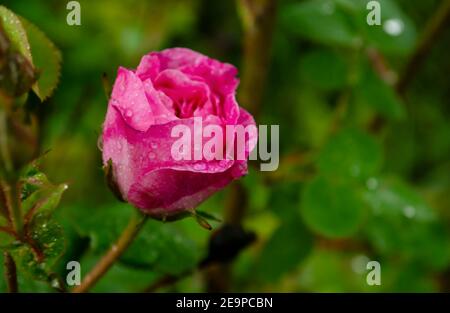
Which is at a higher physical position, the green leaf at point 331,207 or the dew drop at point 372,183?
the dew drop at point 372,183

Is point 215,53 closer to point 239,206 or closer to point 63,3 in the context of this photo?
point 63,3

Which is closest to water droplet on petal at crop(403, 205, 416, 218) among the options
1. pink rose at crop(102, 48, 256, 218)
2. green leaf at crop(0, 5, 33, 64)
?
pink rose at crop(102, 48, 256, 218)

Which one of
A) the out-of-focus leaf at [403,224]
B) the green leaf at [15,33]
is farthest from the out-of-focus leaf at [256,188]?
the green leaf at [15,33]

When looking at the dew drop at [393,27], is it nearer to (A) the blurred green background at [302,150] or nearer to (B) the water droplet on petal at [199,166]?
(A) the blurred green background at [302,150]

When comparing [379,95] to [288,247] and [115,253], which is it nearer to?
[288,247]

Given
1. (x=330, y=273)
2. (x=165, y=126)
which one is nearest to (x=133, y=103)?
(x=165, y=126)
